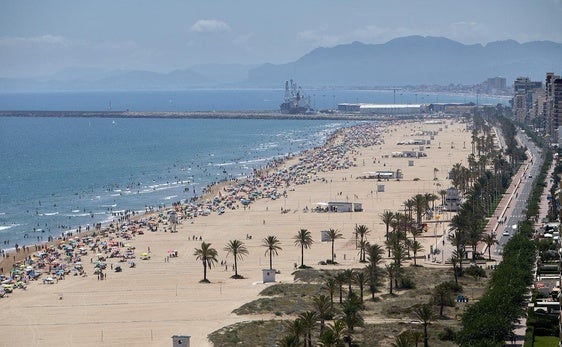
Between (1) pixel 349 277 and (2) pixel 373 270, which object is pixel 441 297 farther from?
(2) pixel 373 270

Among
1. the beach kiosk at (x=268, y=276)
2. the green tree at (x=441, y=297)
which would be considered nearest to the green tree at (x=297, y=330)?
the green tree at (x=441, y=297)

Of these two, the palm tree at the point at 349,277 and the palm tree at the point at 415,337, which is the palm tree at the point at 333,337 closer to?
the palm tree at the point at 415,337

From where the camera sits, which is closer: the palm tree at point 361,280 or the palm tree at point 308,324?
the palm tree at point 308,324

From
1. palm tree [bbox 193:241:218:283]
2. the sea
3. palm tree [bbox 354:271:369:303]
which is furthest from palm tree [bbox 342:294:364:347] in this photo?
the sea

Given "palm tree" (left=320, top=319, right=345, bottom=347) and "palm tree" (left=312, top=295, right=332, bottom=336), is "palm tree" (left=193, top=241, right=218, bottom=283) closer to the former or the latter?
"palm tree" (left=312, top=295, right=332, bottom=336)

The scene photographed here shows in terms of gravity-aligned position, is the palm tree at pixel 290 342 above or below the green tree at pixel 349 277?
above

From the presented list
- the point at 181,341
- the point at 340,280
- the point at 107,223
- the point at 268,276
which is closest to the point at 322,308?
the point at 181,341

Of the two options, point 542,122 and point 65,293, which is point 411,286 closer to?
point 65,293

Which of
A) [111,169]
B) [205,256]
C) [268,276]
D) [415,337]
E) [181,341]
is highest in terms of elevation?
[415,337]

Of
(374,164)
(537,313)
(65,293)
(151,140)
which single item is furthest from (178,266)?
(151,140)
